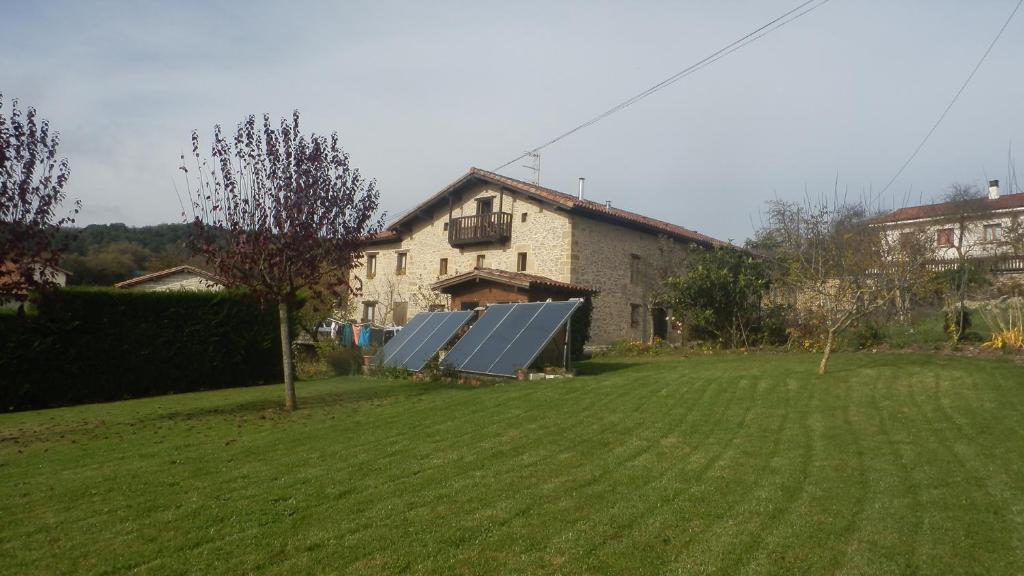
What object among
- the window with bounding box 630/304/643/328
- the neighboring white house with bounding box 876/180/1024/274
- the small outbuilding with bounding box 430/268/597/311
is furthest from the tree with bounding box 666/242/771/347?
the window with bounding box 630/304/643/328

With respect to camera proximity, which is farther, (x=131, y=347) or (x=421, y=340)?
(x=421, y=340)

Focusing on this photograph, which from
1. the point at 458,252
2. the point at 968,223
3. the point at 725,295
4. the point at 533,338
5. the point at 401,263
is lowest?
the point at 533,338

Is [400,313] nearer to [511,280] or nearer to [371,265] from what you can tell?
[371,265]

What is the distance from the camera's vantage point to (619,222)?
93.5 feet

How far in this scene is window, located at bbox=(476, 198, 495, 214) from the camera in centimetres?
3070

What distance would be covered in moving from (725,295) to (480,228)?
12.6m

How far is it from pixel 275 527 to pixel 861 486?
4.87m

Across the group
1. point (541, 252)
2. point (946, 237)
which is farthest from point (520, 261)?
point (946, 237)

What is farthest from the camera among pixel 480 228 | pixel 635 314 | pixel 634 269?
pixel 480 228

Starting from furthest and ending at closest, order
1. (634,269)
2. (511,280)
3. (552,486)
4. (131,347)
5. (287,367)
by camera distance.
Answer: (634,269), (511,280), (131,347), (287,367), (552,486)

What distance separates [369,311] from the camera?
37.3 meters

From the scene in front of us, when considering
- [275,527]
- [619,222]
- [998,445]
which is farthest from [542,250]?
[275,527]

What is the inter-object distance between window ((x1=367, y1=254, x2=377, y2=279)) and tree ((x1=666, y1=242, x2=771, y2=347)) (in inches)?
778

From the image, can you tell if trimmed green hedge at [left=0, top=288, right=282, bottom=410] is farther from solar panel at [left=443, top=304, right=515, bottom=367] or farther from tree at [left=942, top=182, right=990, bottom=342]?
tree at [left=942, top=182, right=990, bottom=342]
